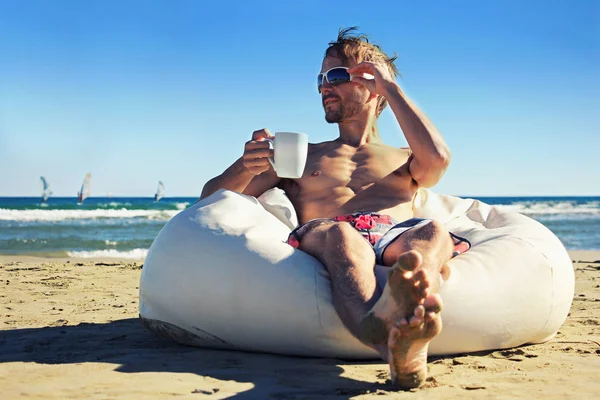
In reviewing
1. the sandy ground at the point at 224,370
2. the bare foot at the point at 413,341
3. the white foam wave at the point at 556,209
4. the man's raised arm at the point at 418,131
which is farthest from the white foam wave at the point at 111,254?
the white foam wave at the point at 556,209

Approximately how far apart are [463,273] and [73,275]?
3.93m

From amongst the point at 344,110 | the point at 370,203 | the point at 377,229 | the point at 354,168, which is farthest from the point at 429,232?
the point at 344,110

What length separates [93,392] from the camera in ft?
6.16

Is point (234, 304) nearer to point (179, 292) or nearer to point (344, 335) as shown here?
point (179, 292)

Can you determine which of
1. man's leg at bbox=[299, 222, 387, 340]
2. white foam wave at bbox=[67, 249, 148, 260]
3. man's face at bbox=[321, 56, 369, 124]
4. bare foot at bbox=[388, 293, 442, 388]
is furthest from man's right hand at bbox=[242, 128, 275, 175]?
white foam wave at bbox=[67, 249, 148, 260]

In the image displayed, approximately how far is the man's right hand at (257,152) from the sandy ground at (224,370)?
0.79m

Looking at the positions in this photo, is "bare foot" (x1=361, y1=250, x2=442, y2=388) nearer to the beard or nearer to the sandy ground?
the sandy ground

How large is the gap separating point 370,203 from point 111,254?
5945 mm

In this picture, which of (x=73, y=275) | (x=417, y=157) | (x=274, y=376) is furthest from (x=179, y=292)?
(x=73, y=275)

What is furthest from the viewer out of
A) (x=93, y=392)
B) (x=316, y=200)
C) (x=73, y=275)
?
(x=73, y=275)

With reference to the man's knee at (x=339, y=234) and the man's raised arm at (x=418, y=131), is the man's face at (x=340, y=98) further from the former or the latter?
the man's knee at (x=339, y=234)

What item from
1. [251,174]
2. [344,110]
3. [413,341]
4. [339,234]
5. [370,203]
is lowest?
[413,341]

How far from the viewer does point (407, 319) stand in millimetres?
1687

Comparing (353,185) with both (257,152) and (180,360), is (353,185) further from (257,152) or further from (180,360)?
(180,360)
